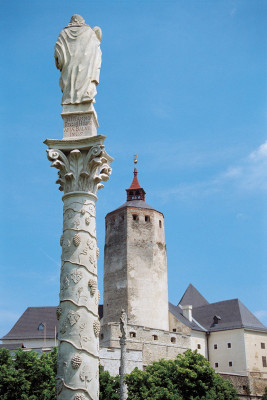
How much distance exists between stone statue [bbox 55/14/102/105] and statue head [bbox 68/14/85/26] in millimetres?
81

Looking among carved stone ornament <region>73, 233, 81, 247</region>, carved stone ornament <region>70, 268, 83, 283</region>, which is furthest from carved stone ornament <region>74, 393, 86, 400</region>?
carved stone ornament <region>73, 233, 81, 247</region>

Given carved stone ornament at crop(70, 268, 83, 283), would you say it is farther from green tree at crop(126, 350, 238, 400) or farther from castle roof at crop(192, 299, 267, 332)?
castle roof at crop(192, 299, 267, 332)

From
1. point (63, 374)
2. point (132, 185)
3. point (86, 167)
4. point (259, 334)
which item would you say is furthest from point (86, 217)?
point (132, 185)

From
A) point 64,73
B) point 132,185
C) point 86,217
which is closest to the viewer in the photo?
point 86,217

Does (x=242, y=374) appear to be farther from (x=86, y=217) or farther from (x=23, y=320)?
(x=86, y=217)

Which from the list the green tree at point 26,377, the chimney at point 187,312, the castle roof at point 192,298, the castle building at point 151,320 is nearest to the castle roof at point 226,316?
the castle building at point 151,320

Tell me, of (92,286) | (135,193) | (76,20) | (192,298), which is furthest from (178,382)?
(192,298)

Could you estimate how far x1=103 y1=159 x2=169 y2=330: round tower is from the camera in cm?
5262

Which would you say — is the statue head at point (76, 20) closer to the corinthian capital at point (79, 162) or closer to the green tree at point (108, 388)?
the corinthian capital at point (79, 162)

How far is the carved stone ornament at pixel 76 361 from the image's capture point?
9062mm

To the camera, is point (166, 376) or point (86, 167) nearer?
point (86, 167)

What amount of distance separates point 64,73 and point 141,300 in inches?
1707

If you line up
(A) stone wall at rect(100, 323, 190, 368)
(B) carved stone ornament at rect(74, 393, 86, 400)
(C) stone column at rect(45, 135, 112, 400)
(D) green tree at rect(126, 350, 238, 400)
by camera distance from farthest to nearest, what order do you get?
(A) stone wall at rect(100, 323, 190, 368) < (D) green tree at rect(126, 350, 238, 400) < (C) stone column at rect(45, 135, 112, 400) < (B) carved stone ornament at rect(74, 393, 86, 400)

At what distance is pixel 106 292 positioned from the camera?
2149 inches
